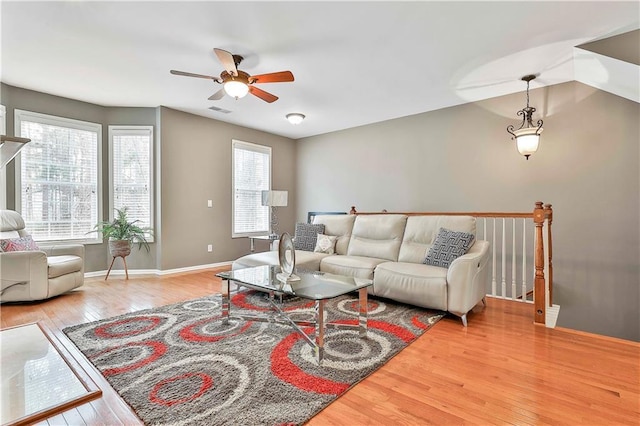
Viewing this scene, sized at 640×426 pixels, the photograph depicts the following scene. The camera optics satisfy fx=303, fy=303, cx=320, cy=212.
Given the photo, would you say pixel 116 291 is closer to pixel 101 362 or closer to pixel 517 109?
pixel 101 362

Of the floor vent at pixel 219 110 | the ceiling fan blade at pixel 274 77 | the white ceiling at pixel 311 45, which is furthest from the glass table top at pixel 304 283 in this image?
the floor vent at pixel 219 110

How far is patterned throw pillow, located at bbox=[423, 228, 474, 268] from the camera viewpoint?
3.14 metres

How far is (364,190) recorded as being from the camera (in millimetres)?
5703

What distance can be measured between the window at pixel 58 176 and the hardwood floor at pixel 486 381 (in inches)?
65.4

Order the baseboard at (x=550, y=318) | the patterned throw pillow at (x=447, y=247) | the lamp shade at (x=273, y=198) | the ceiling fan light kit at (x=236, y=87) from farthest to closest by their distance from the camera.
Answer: the lamp shade at (x=273, y=198), the patterned throw pillow at (x=447, y=247), the ceiling fan light kit at (x=236, y=87), the baseboard at (x=550, y=318)

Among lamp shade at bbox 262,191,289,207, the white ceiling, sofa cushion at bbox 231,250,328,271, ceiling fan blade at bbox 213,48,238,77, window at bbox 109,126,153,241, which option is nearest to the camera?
the white ceiling

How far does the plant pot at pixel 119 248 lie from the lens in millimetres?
4266

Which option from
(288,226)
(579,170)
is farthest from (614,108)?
(288,226)

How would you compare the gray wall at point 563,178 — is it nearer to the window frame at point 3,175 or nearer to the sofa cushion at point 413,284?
the sofa cushion at point 413,284

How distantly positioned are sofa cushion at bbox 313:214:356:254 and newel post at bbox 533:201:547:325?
7.16 ft

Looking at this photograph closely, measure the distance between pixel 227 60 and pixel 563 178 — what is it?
4.13m

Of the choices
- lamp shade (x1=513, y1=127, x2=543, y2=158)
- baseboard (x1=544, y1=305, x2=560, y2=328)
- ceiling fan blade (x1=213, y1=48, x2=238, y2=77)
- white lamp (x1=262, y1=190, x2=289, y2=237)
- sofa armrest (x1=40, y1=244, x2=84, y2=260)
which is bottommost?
baseboard (x1=544, y1=305, x2=560, y2=328)

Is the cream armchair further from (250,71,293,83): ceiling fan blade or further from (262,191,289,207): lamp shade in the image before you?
(250,71,293,83): ceiling fan blade

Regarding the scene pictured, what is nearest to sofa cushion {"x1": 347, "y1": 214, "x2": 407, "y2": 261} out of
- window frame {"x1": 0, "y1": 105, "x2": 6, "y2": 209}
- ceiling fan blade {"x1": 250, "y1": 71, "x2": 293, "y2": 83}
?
ceiling fan blade {"x1": 250, "y1": 71, "x2": 293, "y2": 83}
